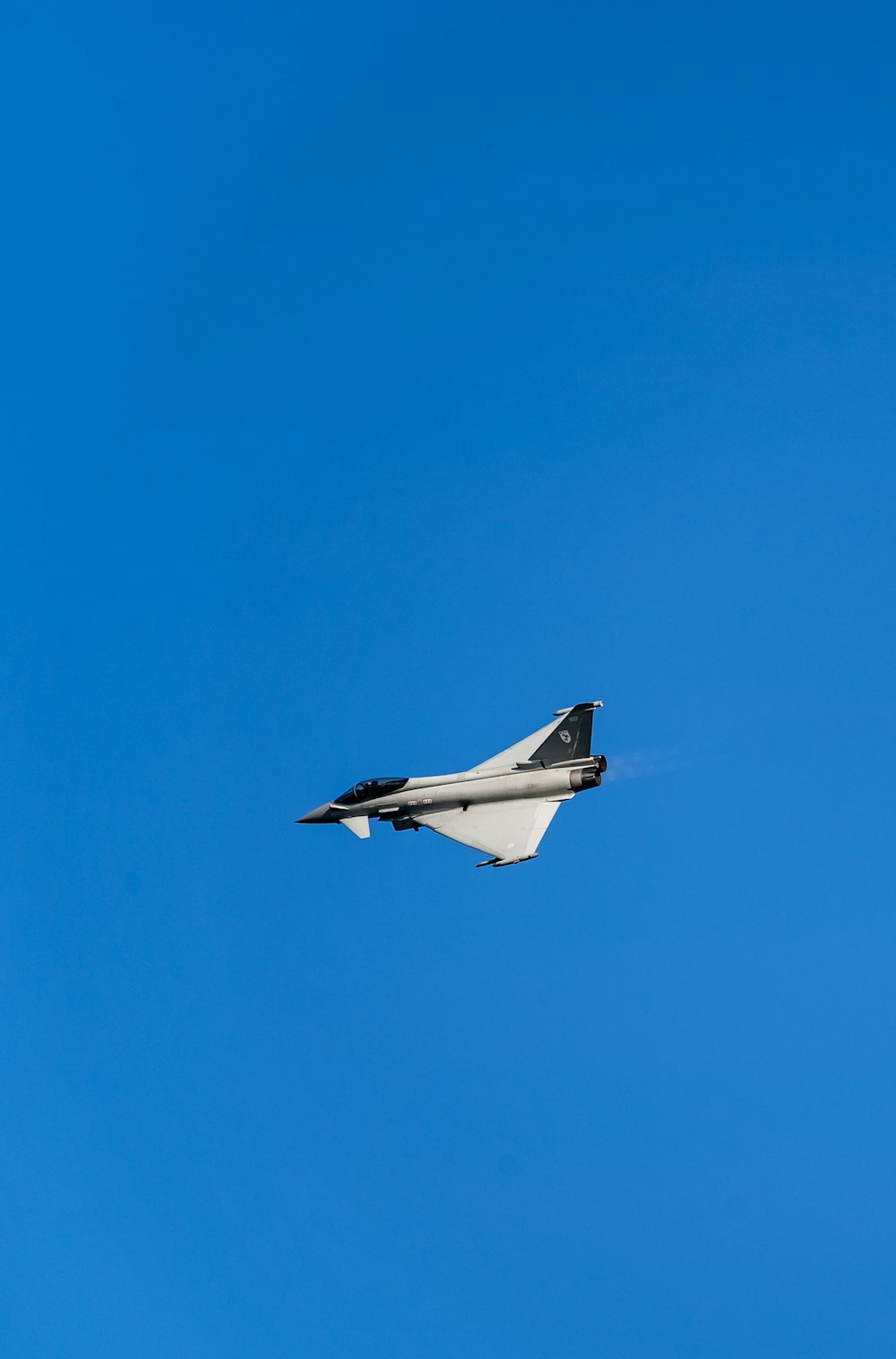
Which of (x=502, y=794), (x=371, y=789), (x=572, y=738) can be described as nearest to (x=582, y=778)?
(x=572, y=738)

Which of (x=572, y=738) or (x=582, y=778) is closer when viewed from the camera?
(x=582, y=778)

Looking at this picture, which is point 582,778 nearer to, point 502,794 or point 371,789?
point 502,794

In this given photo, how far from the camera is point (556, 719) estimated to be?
73.0 meters

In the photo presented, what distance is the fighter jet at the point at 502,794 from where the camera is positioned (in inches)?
2771

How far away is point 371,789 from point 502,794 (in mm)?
8620

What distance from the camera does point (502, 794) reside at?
7119cm

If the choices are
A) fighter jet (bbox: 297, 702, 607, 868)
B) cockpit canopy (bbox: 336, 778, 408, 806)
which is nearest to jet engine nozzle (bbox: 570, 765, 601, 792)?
fighter jet (bbox: 297, 702, 607, 868)

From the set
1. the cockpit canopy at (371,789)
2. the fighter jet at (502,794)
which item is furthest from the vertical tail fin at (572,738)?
the cockpit canopy at (371,789)

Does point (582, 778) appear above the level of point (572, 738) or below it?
below

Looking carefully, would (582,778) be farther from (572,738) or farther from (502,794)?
(502,794)

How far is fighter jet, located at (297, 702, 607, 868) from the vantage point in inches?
2771

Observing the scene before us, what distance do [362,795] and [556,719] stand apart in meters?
13.0

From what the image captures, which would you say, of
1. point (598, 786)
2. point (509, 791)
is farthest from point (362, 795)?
point (598, 786)

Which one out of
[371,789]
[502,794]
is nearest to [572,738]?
[502,794]
